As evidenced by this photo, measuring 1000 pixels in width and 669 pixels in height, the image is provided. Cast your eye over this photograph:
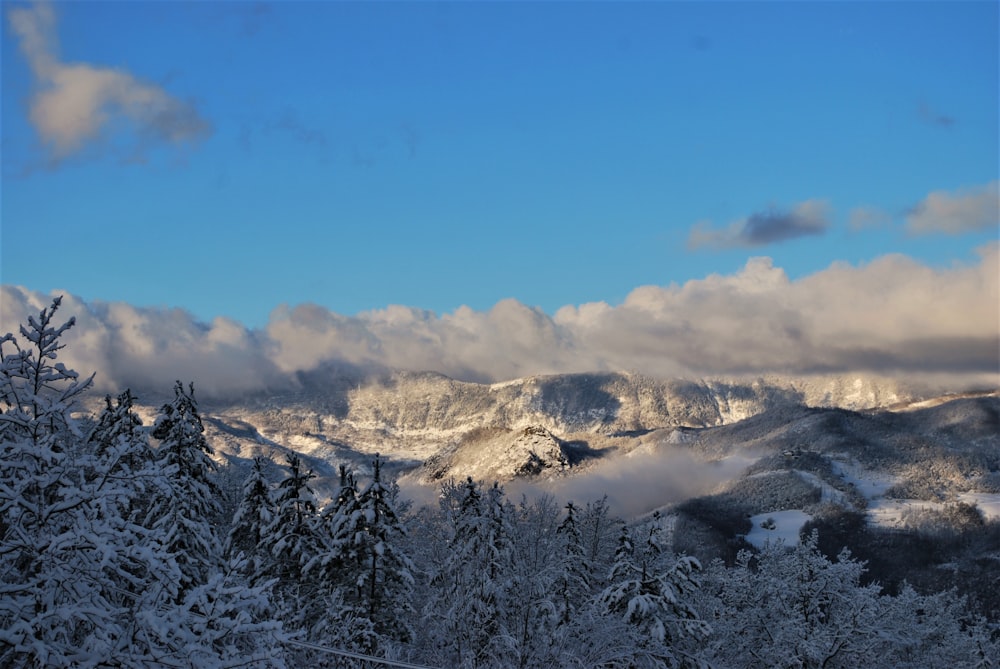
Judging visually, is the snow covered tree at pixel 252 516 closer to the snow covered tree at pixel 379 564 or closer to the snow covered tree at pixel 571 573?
the snow covered tree at pixel 379 564

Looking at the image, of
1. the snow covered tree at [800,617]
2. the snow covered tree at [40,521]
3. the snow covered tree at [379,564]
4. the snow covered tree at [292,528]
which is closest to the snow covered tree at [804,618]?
the snow covered tree at [800,617]

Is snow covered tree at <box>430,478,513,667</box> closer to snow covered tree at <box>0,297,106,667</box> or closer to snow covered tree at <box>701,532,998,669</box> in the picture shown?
snow covered tree at <box>701,532,998,669</box>

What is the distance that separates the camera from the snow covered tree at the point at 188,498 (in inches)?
1072

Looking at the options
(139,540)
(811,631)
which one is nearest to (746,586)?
(811,631)

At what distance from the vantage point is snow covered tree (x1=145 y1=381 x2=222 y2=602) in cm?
2723

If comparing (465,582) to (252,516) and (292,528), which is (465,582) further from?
(252,516)

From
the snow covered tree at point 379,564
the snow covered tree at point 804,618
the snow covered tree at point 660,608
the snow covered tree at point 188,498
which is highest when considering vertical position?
the snow covered tree at point 188,498

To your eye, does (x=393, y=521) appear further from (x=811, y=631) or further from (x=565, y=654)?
(x=811, y=631)

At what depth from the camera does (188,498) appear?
27.9 metres

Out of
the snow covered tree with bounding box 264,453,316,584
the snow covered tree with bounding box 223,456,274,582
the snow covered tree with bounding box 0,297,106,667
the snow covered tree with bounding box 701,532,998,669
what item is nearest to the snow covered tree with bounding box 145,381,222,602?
the snow covered tree with bounding box 223,456,274,582

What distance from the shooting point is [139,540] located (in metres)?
10.3

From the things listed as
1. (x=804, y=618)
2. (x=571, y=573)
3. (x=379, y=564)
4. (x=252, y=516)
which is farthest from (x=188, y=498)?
(x=804, y=618)

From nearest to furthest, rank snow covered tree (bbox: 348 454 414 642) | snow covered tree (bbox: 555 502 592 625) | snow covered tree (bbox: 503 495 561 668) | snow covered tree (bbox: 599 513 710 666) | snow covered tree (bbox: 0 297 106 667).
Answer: snow covered tree (bbox: 0 297 106 667) < snow covered tree (bbox: 503 495 561 668) < snow covered tree (bbox: 599 513 710 666) < snow covered tree (bbox: 348 454 414 642) < snow covered tree (bbox: 555 502 592 625)

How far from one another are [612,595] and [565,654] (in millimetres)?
7659
